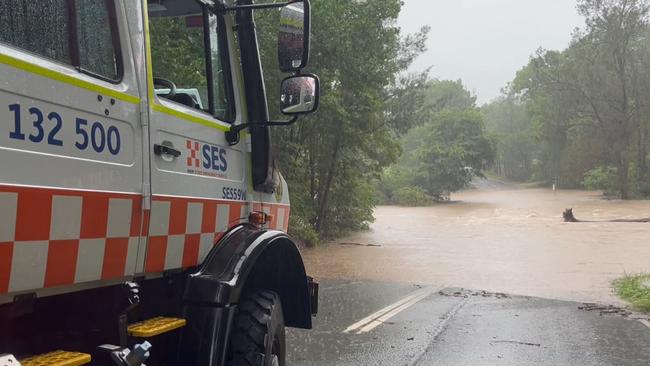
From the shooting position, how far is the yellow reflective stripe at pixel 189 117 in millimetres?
2533

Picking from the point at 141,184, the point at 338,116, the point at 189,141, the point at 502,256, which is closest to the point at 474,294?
the point at 502,256

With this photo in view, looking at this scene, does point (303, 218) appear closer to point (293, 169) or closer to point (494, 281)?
point (293, 169)

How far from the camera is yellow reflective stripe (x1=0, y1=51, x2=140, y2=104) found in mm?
1787

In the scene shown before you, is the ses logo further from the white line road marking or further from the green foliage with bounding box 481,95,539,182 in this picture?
→ the green foliage with bounding box 481,95,539,182

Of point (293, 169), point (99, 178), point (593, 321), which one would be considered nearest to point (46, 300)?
point (99, 178)

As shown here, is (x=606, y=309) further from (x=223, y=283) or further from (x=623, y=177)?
(x=623, y=177)

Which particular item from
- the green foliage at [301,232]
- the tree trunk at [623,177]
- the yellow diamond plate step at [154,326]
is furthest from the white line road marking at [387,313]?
the tree trunk at [623,177]

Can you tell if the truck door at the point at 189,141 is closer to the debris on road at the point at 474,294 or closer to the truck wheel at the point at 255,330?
the truck wheel at the point at 255,330

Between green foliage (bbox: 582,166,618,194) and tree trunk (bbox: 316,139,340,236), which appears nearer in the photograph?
tree trunk (bbox: 316,139,340,236)

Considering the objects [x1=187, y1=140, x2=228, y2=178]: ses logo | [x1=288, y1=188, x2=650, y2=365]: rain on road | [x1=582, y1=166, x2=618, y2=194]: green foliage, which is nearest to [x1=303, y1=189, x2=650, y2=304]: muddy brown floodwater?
[x1=288, y1=188, x2=650, y2=365]: rain on road

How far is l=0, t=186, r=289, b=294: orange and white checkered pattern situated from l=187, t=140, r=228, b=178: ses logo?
154mm

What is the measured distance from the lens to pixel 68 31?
2.09m

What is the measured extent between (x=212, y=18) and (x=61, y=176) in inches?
58.2

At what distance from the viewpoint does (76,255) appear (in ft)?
6.60
